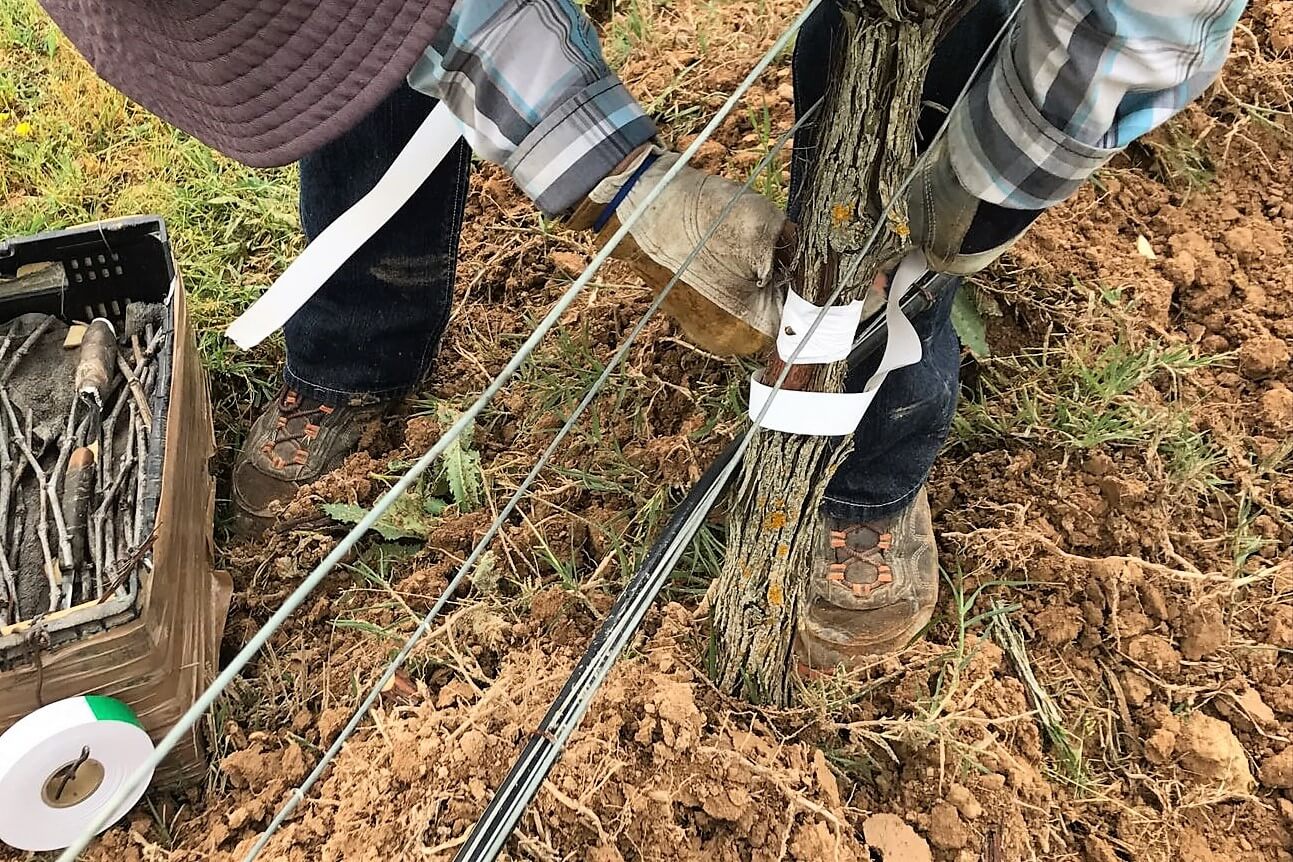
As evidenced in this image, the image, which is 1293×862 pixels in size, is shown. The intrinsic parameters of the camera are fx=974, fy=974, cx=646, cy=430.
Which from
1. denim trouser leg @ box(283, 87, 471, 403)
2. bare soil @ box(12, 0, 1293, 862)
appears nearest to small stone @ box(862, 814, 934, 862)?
bare soil @ box(12, 0, 1293, 862)

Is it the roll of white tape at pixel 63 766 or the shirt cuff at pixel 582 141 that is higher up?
the shirt cuff at pixel 582 141

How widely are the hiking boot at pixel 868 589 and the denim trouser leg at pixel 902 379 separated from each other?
1.3 inches

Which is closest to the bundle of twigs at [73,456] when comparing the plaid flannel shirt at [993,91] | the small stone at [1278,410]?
the plaid flannel shirt at [993,91]

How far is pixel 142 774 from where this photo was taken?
19.0 inches

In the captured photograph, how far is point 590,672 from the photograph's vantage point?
93cm

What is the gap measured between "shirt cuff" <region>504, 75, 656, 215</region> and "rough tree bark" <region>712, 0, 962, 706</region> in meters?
0.18

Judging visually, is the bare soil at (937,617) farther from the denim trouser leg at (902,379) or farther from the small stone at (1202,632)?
the denim trouser leg at (902,379)

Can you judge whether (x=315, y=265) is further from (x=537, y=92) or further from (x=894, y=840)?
(x=894, y=840)

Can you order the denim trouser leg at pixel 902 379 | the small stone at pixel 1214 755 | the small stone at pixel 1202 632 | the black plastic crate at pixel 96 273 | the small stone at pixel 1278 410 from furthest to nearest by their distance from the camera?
1. the small stone at pixel 1278 410
2. the black plastic crate at pixel 96 273
3. the small stone at pixel 1202 632
4. the small stone at pixel 1214 755
5. the denim trouser leg at pixel 902 379

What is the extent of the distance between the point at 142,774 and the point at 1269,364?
5.83 feet

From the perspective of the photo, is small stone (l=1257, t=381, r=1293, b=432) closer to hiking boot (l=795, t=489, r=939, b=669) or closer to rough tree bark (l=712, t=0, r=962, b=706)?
hiking boot (l=795, t=489, r=939, b=669)

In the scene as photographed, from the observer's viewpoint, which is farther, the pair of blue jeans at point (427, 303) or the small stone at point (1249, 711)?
the small stone at point (1249, 711)

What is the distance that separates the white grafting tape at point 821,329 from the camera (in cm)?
89

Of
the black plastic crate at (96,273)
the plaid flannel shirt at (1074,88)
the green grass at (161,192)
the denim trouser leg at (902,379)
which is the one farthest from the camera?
the green grass at (161,192)
